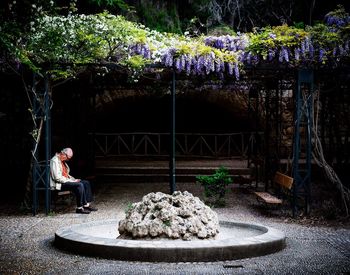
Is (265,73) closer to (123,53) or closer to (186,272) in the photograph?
(123,53)

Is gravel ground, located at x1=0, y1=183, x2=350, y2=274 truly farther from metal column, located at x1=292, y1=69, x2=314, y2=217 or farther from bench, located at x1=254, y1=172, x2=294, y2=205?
metal column, located at x1=292, y1=69, x2=314, y2=217

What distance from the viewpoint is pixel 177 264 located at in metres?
5.74

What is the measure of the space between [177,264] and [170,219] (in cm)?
77

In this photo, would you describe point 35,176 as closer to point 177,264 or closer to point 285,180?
point 177,264

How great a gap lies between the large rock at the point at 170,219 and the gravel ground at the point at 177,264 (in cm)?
60

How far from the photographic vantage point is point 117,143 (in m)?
20.1

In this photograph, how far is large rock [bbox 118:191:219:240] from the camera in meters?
6.30

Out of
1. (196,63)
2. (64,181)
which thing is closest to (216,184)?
(196,63)

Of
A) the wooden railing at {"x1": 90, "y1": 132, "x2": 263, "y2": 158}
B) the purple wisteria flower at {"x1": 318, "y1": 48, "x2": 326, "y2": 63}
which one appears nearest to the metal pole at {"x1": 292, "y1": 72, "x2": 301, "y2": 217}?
the purple wisteria flower at {"x1": 318, "y1": 48, "x2": 326, "y2": 63}

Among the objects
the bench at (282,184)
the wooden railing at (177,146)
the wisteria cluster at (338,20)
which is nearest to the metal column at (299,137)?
the bench at (282,184)

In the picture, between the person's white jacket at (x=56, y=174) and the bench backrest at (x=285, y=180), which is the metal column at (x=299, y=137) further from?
the person's white jacket at (x=56, y=174)

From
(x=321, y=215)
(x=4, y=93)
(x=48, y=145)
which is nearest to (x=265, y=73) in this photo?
(x=321, y=215)

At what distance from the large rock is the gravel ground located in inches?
23.7

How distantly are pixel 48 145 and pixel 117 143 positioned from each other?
1078 centimetres
